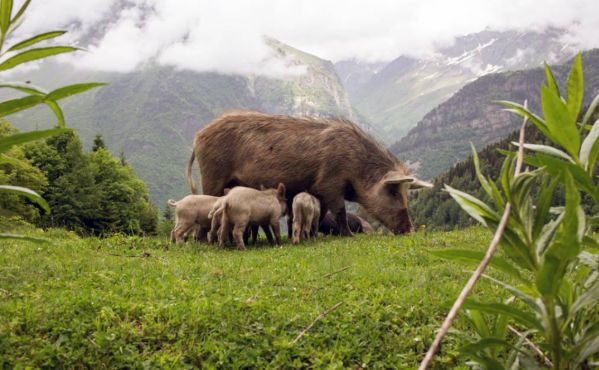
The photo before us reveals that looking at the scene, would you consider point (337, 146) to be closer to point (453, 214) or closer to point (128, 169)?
point (128, 169)

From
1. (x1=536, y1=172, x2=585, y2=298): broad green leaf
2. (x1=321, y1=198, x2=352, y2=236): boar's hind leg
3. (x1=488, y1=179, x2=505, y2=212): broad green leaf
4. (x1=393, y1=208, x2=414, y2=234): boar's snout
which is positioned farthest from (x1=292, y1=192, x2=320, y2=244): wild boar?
(x1=536, y1=172, x2=585, y2=298): broad green leaf

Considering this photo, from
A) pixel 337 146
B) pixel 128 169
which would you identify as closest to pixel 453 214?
pixel 128 169

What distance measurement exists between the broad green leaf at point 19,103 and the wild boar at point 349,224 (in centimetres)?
1163

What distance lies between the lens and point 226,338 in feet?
14.8

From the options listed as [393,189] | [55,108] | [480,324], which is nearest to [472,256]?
[480,324]

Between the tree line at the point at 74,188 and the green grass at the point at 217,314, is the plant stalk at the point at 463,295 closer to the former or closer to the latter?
the green grass at the point at 217,314

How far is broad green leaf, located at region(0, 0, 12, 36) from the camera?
2.38 metres

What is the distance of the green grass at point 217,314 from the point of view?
13.9ft

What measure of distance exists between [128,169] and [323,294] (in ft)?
124

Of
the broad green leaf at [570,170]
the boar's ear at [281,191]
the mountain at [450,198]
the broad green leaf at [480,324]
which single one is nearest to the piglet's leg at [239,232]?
the boar's ear at [281,191]

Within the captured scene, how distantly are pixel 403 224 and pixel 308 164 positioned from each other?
8.77 ft

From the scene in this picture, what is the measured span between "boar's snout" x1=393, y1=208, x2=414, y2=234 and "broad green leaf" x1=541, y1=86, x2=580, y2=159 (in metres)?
10.5

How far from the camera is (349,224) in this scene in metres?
16.0

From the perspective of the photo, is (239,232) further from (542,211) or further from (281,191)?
(542,211)
